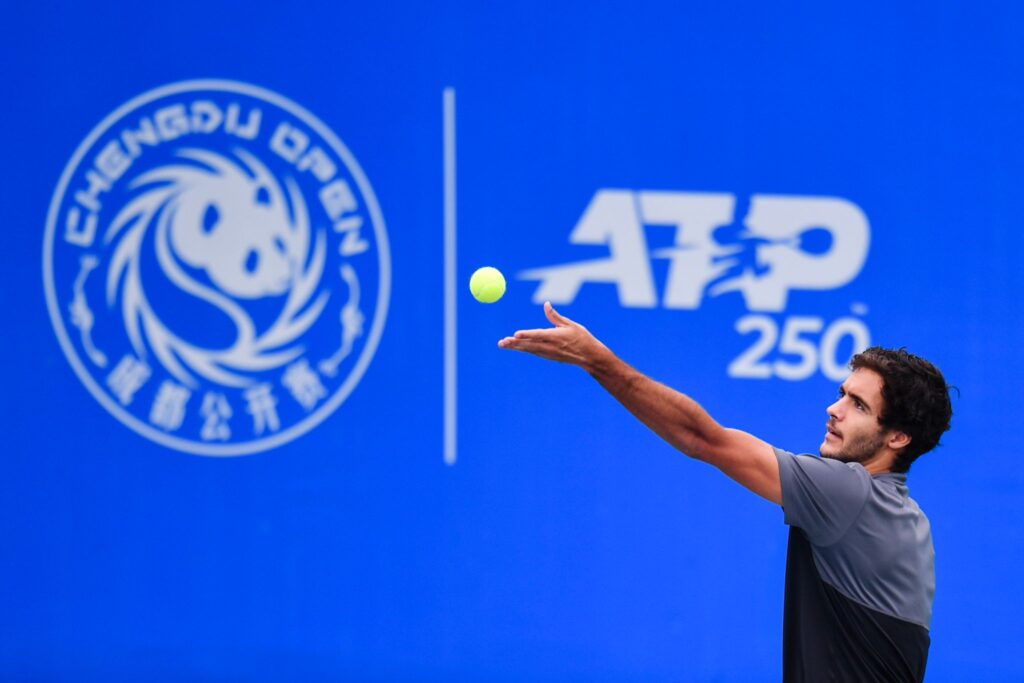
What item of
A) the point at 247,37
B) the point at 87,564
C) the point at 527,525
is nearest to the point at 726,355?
the point at 527,525

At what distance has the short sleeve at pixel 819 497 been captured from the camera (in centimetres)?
304

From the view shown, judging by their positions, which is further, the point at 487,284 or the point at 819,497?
the point at 487,284

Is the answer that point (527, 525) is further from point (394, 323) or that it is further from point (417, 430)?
point (394, 323)

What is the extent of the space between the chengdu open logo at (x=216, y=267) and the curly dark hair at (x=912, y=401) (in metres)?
2.54

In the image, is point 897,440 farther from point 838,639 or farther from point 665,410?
point 665,410

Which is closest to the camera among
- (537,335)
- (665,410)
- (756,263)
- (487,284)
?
(537,335)

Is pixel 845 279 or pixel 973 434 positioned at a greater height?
pixel 845 279

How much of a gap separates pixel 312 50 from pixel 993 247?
2814 mm

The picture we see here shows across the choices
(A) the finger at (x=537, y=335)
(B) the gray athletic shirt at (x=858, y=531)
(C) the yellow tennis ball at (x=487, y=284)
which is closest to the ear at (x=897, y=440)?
(B) the gray athletic shirt at (x=858, y=531)

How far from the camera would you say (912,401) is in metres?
3.17

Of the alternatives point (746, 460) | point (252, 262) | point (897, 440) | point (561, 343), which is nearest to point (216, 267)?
point (252, 262)

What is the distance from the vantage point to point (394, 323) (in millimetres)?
5332

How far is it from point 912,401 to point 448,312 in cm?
247

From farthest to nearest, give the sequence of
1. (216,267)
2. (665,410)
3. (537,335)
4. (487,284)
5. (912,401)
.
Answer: (216,267) → (487,284) → (912,401) → (665,410) → (537,335)
